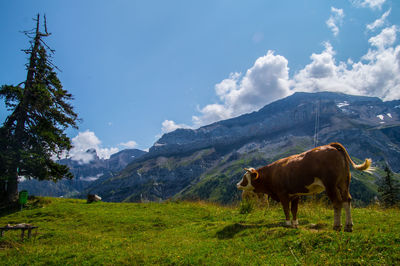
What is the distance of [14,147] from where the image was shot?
24000 millimetres

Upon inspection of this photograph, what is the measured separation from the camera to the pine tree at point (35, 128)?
23.3 metres

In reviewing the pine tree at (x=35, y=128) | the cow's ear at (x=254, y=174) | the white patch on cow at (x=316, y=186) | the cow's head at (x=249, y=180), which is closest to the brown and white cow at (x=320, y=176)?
the white patch on cow at (x=316, y=186)

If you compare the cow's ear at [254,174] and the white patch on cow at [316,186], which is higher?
the cow's ear at [254,174]

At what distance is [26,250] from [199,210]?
470 inches

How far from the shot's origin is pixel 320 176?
8.34 meters

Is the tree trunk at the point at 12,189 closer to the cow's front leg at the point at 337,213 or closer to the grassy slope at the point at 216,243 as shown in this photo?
the grassy slope at the point at 216,243

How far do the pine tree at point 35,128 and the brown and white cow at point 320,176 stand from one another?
24.2 meters

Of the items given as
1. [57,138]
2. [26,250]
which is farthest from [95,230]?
[57,138]

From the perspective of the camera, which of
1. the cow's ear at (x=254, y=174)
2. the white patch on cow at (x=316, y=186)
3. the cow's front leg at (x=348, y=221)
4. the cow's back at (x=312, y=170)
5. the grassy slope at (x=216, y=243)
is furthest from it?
the cow's ear at (x=254, y=174)

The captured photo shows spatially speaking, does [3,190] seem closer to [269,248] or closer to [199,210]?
[199,210]

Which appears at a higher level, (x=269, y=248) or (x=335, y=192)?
(x=335, y=192)

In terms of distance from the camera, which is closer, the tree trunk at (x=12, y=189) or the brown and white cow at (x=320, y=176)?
the brown and white cow at (x=320, y=176)

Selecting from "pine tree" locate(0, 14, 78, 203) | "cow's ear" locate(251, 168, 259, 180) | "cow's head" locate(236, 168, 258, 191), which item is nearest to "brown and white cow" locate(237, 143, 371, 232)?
"cow's ear" locate(251, 168, 259, 180)

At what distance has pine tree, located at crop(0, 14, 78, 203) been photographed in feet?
76.4
